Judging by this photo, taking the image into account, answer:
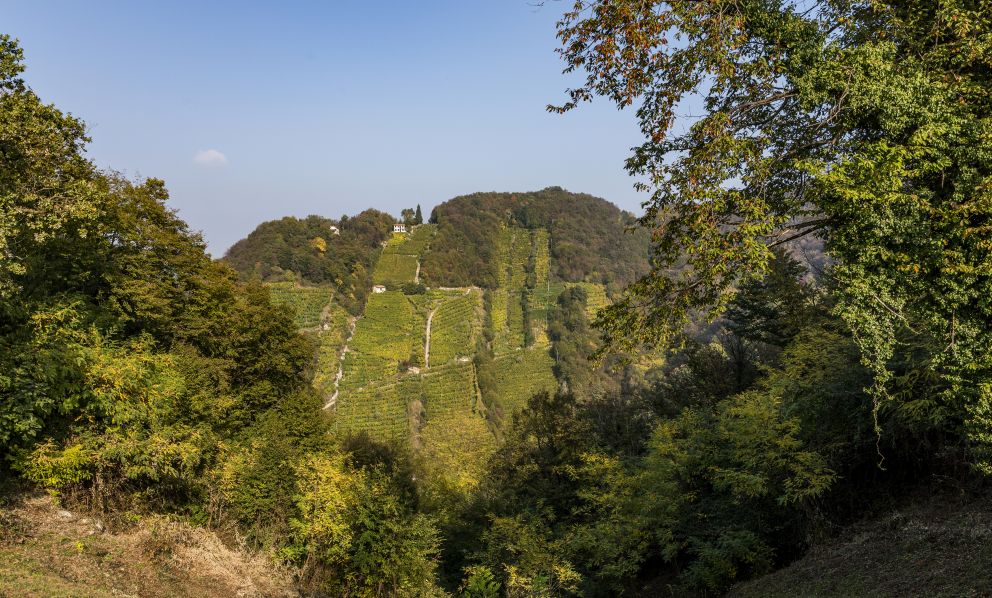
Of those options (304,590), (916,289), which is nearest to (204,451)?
(304,590)

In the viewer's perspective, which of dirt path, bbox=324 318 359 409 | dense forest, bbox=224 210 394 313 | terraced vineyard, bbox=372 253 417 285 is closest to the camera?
dirt path, bbox=324 318 359 409

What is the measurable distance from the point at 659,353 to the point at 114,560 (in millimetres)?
12257

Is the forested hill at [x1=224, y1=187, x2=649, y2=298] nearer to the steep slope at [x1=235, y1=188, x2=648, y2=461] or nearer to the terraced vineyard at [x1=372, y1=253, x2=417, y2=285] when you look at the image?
the steep slope at [x1=235, y1=188, x2=648, y2=461]

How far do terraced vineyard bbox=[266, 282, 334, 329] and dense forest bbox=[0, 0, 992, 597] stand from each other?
48.3 metres

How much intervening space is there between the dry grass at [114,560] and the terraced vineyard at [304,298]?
64.4 m

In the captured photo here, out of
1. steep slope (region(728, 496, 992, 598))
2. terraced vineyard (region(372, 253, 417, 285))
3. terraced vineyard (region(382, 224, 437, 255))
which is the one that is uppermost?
terraced vineyard (region(382, 224, 437, 255))

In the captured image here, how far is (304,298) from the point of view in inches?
3172

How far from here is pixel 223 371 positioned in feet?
65.8

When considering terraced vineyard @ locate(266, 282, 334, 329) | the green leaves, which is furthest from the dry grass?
terraced vineyard @ locate(266, 282, 334, 329)

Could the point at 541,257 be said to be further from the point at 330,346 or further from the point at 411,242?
the point at 330,346

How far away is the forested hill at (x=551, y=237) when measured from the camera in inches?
4397

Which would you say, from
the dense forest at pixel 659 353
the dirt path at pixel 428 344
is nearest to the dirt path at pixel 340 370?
the dirt path at pixel 428 344

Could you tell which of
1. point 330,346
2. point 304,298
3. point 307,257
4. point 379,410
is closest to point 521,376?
point 379,410

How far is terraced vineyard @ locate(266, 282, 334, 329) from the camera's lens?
74938mm
